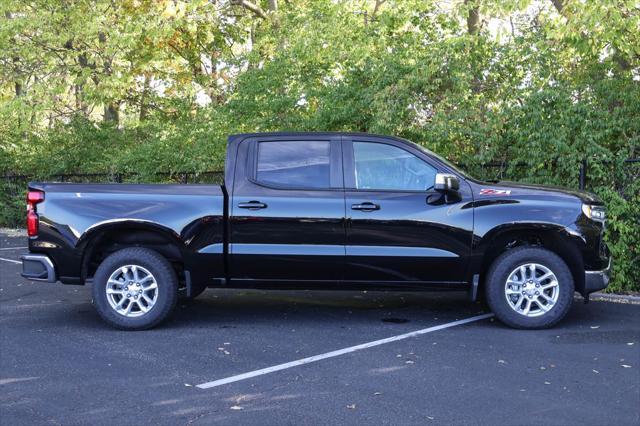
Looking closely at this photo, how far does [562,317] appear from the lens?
6.72m

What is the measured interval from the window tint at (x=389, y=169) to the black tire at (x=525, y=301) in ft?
3.58

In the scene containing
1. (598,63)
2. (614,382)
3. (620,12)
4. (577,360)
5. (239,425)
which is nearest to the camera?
(239,425)

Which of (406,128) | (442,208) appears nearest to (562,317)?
(442,208)

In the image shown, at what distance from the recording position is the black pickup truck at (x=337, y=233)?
6.73 metres

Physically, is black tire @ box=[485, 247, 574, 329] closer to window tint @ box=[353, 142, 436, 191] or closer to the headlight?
the headlight

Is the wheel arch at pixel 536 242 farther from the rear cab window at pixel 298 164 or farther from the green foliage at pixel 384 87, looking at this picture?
the green foliage at pixel 384 87

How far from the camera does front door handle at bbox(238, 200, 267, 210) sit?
6.80 m

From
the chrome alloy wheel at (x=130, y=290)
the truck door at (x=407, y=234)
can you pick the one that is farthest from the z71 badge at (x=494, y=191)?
the chrome alloy wheel at (x=130, y=290)

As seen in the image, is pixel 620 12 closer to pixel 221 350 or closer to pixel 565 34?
pixel 565 34

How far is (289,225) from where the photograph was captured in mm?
6781

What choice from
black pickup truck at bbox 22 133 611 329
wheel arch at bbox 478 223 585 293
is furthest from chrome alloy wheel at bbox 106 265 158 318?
wheel arch at bbox 478 223 585 293

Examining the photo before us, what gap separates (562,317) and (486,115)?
384 centimetres

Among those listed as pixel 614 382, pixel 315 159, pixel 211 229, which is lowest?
pixel 614 382

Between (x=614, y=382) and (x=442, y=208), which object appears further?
(x=442, y=208)
